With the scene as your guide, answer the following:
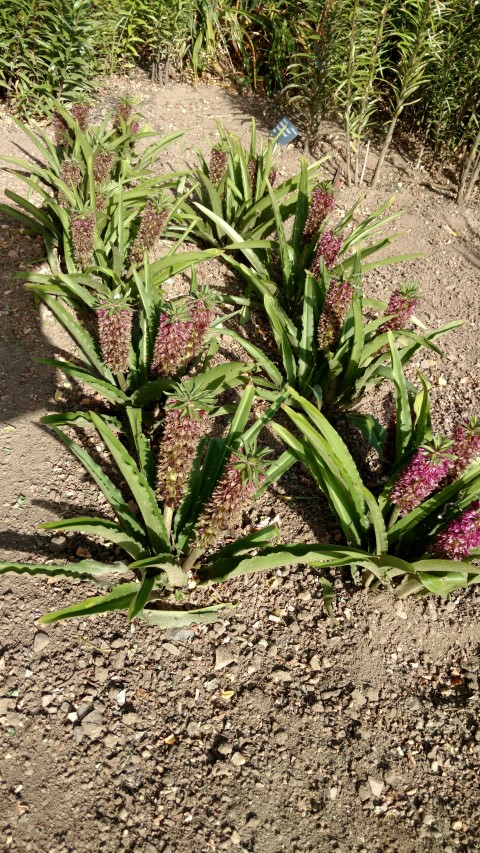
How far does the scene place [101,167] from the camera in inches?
132

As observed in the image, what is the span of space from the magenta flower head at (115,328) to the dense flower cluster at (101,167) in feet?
4.32

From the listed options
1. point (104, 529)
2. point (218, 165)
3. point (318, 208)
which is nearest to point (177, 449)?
point (104, 529)

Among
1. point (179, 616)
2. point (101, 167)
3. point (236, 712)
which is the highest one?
point (101, 167)

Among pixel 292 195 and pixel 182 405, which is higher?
pixel 292 195

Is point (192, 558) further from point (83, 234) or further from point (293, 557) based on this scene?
point (83, 234)

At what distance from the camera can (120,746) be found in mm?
1968

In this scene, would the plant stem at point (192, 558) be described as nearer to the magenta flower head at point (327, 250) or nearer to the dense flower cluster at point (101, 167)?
the magenta flower head at point (327, 250)

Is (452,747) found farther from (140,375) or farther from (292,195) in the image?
(292,195)

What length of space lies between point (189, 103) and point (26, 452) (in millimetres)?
4019

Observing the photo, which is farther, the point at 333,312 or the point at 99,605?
the point at 333,312

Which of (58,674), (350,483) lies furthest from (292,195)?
(58,674)

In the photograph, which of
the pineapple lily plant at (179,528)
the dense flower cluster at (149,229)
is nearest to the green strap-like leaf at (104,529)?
the pineapple lily plant at (179,528)

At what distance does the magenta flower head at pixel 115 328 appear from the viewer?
2.30 m

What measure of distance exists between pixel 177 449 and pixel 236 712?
89 centimetres
